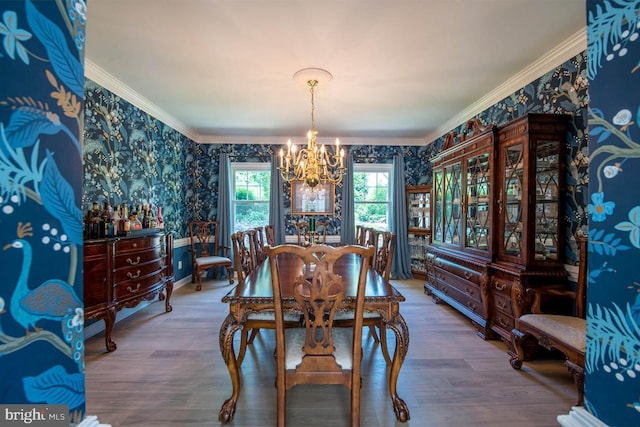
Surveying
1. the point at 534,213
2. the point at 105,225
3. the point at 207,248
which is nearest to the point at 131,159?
the point at 105,225

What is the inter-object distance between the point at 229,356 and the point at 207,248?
3.54 meters

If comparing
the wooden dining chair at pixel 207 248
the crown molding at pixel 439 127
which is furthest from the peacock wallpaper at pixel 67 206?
the wooden dining chair at pixel 207 248

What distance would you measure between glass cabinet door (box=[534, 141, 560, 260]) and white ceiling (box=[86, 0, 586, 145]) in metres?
0.80

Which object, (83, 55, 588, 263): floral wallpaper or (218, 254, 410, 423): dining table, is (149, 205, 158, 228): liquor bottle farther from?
(218, 254, 410, 423): dining table

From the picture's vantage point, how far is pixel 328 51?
7.43ft

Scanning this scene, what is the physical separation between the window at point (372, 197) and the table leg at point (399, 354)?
145 inches

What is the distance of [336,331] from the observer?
174 centimetres

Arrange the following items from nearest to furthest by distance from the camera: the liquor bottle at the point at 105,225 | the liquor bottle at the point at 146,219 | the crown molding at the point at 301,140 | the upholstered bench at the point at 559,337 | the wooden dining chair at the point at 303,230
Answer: the upholstered bench at the point at 559,337, the liquor bottle at the point at 105,225, the liquor bottle at the point at 146,219, the wooden dining chair at the point at 303,230, the crown molding at the point at 301,140

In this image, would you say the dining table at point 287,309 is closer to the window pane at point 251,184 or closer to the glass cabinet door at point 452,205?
the glass cabinet door at point 452,205

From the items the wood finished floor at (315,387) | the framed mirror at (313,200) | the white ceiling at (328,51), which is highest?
the white ceiling at (328,51)

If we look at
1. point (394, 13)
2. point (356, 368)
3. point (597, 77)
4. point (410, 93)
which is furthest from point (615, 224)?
point (410, 93)

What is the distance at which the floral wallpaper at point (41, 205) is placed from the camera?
0.58m

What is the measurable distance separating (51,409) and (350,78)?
2.95 metres

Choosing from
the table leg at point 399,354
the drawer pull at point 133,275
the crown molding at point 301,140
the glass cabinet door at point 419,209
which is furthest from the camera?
the crown molding at point 301,140
